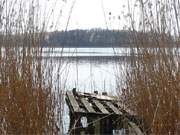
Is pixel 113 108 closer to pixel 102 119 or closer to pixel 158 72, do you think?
pixel 102 119

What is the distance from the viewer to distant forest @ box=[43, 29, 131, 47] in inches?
125

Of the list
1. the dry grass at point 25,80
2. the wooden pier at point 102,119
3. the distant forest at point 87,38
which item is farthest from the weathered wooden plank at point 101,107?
the dry grass at point 25,80

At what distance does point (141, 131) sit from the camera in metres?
3.39

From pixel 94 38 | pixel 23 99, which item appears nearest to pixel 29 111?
pixel 23 99

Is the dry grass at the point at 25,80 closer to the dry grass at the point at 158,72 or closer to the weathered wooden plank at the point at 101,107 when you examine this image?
the dry grass at the point at 158,72

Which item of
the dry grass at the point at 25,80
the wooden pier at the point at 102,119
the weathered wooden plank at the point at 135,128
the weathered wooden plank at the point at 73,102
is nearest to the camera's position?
the dry grass at the point at 25,80

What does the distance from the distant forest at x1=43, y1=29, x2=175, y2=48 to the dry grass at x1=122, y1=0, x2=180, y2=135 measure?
0.01 m

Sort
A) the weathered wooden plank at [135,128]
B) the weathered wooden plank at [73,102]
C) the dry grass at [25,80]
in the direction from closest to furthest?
the dry grass at [25,80], the weathered wooden plank at [135,128], the weathered wooden plank at [73,102]

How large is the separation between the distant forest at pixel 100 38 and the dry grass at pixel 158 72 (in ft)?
0.03

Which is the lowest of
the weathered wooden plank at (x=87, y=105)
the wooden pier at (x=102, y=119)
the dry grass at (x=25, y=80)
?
the wooden pier at (x=102, y=119)

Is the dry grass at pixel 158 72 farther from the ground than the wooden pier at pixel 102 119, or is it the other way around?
the dry grass at pixel 158 72

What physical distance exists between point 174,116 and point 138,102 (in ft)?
2.27

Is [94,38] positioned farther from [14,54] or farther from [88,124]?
[14,54]

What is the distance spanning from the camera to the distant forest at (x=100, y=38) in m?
3.06
